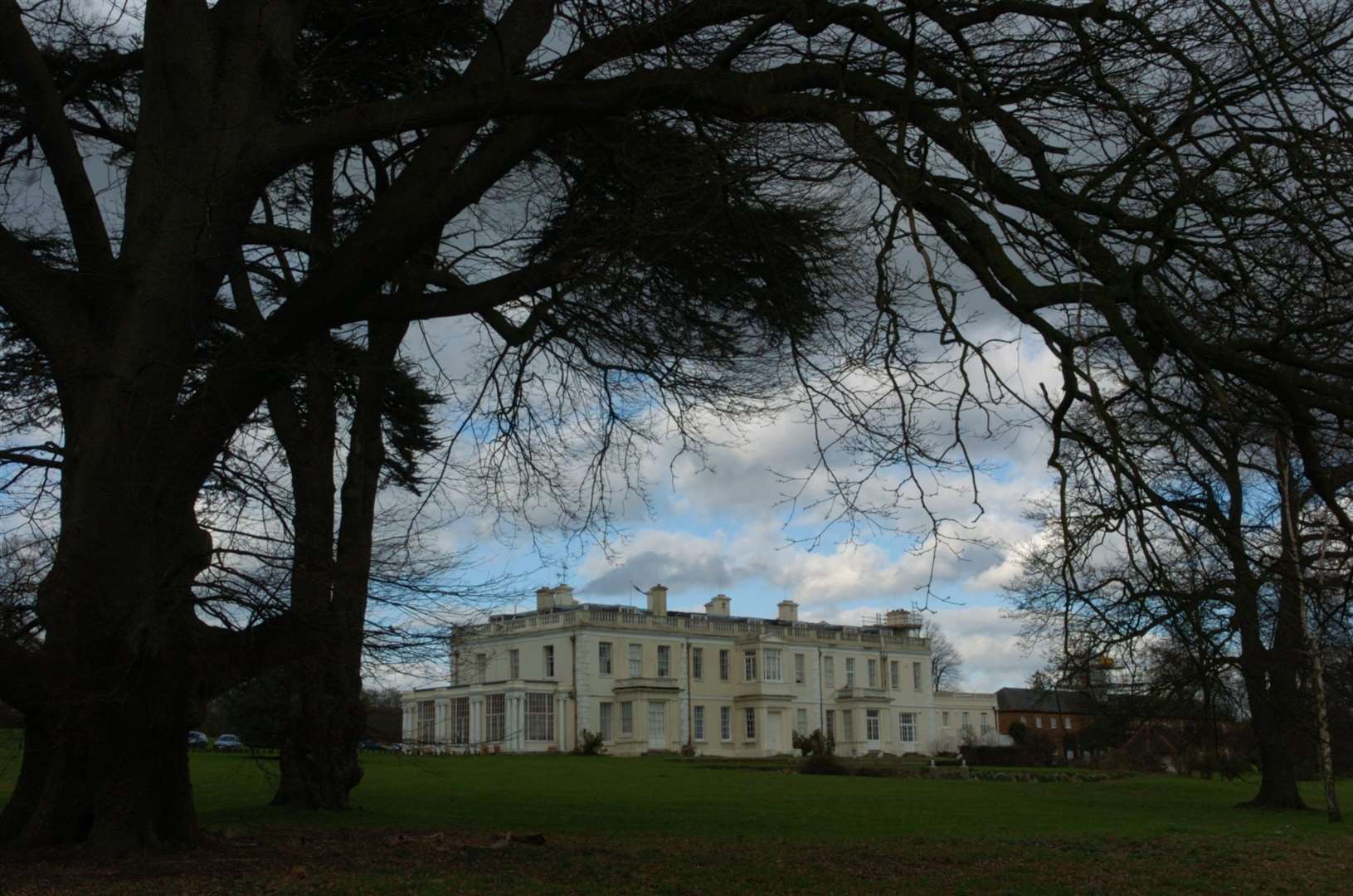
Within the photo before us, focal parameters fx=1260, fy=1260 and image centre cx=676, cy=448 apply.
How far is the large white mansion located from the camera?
2282 inches

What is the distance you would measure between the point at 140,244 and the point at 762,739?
57236 mm

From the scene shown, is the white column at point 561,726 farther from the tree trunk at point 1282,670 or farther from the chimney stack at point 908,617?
the chimney stack at point 908,617

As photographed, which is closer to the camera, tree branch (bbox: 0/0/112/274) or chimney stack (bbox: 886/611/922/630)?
chimney stack (bbox: 886/611/922/630)

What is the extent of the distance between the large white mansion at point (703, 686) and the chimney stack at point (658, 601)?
0.06 meters

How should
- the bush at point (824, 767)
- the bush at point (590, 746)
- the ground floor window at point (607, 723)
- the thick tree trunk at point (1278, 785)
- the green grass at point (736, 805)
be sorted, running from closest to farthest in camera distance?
1. the green grass at point (736, 805)
2. the thick tree trunk at point (1278, 785)
3. the bush at point (824, 767)
4. the bush at point (590, 746)
5. the ground floor window at point (607, 723)

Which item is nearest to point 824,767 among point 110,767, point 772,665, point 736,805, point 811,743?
point 736,805

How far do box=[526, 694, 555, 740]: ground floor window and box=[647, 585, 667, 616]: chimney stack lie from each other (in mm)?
8109

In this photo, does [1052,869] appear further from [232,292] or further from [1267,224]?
[232,292]

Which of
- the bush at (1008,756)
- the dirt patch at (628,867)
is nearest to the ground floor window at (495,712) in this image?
the bush at (1008,756)

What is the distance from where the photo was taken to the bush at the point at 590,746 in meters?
50.5

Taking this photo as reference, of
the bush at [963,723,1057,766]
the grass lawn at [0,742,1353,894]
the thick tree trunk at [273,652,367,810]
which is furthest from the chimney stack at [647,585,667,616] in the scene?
the thick tree trunk at [273,652,367,810]

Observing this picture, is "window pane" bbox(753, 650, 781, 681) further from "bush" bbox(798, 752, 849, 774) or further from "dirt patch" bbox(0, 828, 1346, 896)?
"dirt patch" bbox(0, 828, 1346, 896)

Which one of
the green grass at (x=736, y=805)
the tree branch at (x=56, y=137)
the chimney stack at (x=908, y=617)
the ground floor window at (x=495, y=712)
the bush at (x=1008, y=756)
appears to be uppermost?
the tree branch at (x=56, y=137)

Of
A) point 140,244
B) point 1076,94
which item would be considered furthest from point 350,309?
point 1076,94
